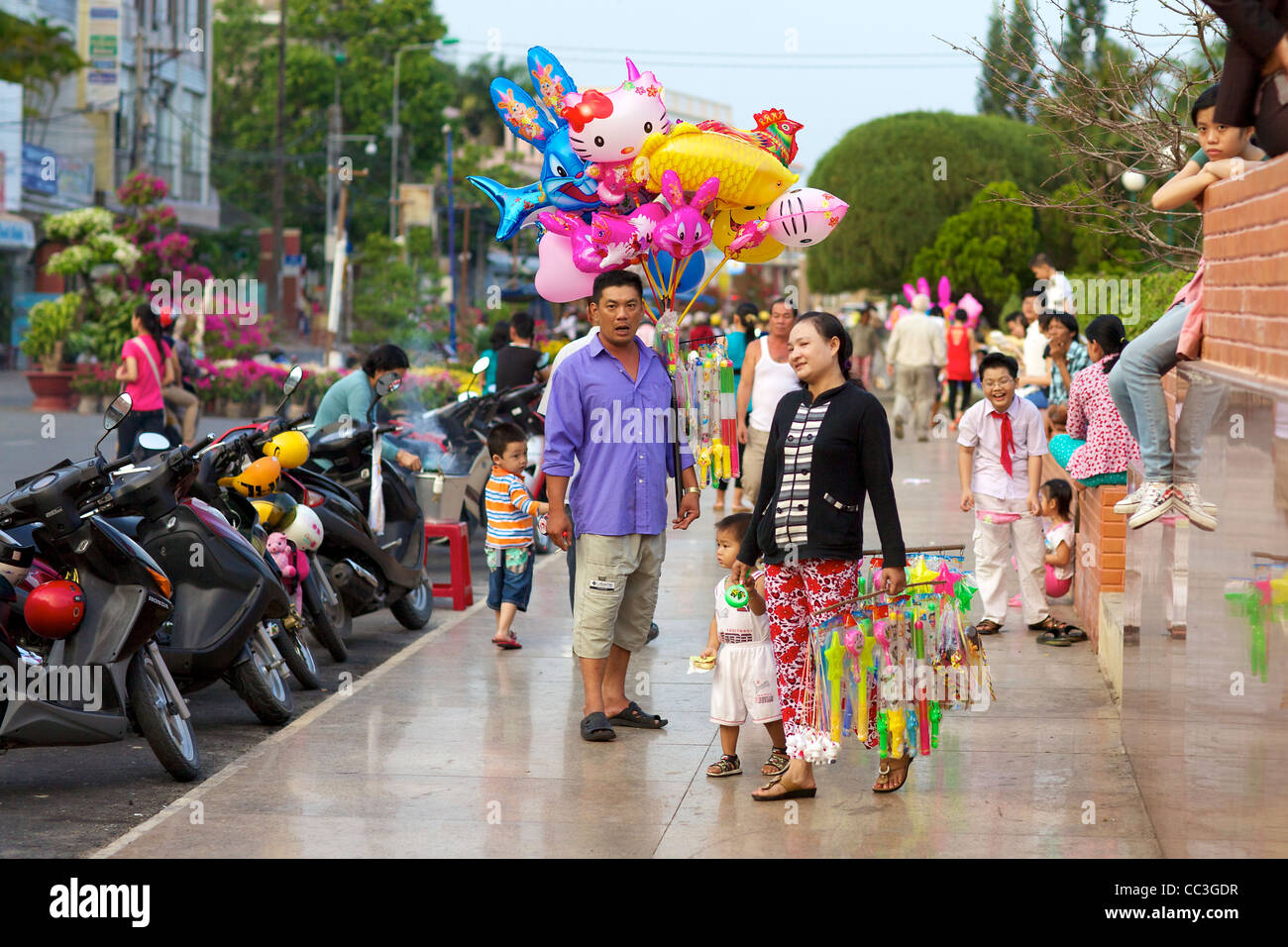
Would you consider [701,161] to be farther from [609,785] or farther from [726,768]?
[609,785]

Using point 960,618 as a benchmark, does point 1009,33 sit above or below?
above

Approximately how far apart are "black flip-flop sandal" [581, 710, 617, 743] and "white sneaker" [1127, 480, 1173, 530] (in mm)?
2492

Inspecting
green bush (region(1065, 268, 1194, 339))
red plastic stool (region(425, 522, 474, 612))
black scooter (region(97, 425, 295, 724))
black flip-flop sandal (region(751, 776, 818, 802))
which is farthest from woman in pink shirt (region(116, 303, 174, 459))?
black flip-flop sandal (region(751, 776, 818, 802))

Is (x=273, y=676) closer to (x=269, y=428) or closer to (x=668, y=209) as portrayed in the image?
(x=269, y=428)

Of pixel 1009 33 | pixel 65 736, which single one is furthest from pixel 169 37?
pixel 65 736

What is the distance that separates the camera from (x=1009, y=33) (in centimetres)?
905

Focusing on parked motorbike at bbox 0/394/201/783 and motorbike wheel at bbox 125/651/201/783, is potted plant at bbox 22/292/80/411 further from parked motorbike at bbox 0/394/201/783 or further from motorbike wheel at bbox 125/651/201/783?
motorbike wheel at bbox 125/651/201/783

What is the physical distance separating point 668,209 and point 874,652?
304 cm

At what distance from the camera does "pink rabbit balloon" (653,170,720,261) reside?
25.7 ft

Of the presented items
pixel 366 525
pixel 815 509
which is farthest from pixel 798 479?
pixel 366 525

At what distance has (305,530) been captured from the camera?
8000 mm

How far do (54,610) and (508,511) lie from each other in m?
3.41

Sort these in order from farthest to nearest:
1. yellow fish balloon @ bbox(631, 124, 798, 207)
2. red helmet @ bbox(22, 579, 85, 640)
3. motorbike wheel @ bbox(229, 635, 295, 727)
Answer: yellow fish balloon @ bbox(631, 124, 798, 207) → motorbike wheel @ bbox(229, 635, 295, 727) → red helmet @ bbox(22, 579, 85, 640)
